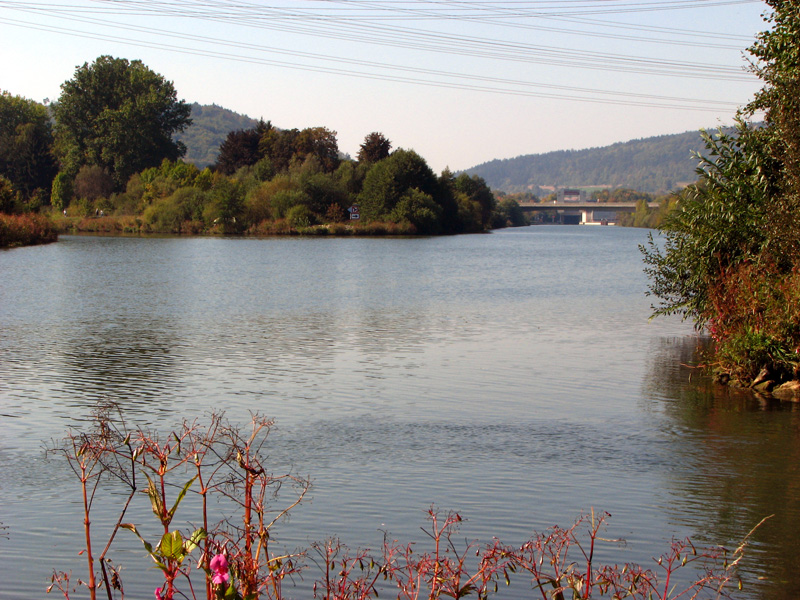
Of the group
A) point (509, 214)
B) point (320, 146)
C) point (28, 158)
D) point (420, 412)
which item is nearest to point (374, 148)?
point (320, 146)

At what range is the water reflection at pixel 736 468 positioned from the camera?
781 cm

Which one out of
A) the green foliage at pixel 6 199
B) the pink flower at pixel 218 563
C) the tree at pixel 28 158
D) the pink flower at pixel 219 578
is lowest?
the pink flower at pixel 219 578

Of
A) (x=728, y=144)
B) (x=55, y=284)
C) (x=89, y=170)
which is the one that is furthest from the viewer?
(x=89, y=170)

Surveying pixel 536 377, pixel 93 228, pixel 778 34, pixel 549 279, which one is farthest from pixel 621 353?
pixel 93 228

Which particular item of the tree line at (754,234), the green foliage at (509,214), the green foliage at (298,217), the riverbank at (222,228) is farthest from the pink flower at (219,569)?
the green foliage at (509,214)

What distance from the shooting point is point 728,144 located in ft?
58.1

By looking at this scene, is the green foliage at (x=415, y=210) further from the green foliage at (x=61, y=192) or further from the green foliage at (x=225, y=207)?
the green foliage at (x=61, y=192)

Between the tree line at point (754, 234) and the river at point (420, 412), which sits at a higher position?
the tree line at point (754, 234)

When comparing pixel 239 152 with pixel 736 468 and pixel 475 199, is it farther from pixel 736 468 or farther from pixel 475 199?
pixel 736 468

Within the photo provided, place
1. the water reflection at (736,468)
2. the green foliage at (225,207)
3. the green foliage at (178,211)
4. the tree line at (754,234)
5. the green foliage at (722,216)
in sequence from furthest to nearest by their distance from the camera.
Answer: the green foliage at (178,211) → the green foliage at (225,207) → the green foliage at (722,216) → the tree line at (754,234) → the water reflection at (736,468)

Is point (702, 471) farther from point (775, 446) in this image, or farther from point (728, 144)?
point (728, 144)

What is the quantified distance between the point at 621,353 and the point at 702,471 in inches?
360

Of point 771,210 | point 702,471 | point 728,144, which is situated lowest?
point 702,471

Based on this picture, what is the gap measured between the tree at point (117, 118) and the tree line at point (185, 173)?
0.44 ft
